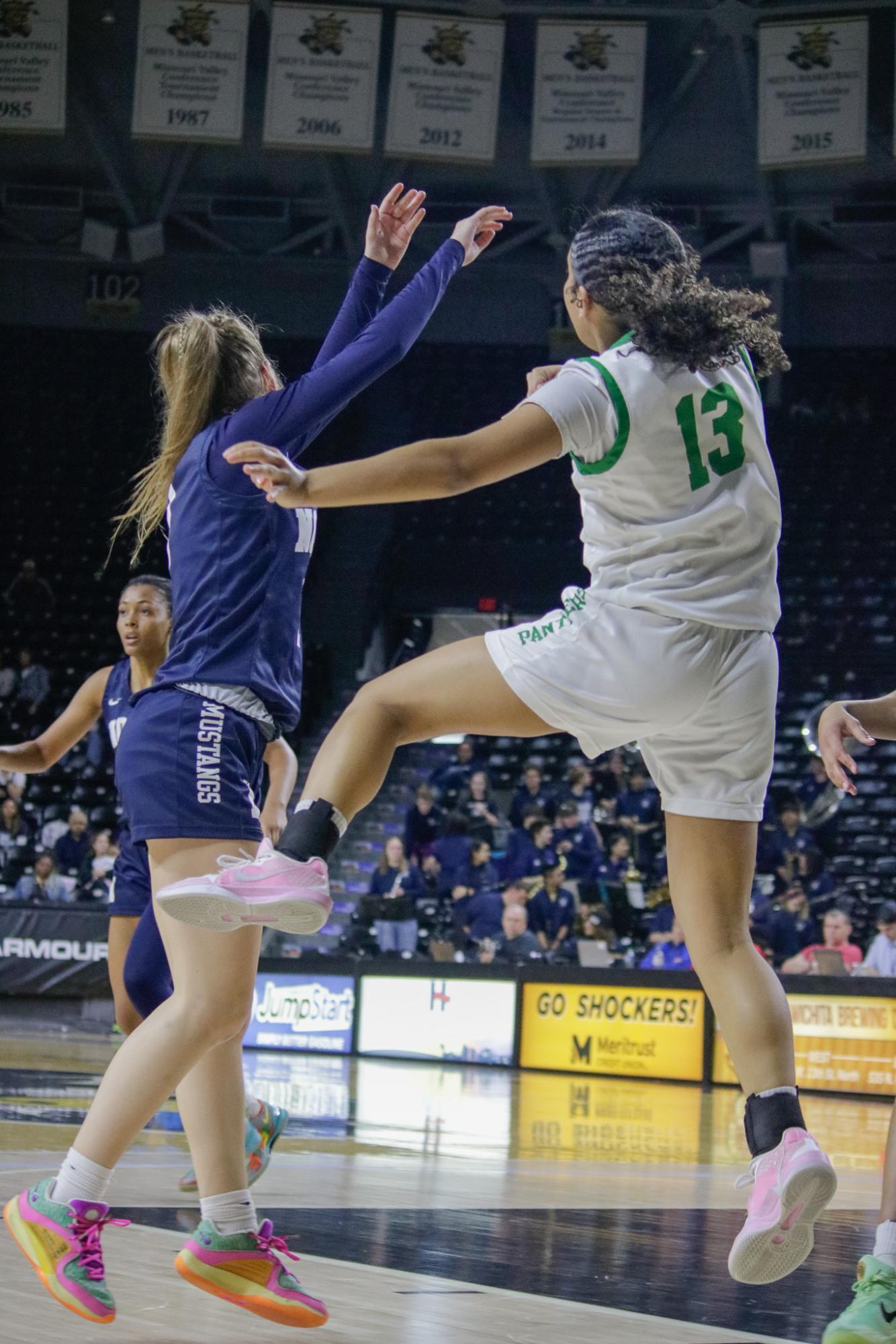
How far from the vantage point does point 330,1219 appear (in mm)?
4531

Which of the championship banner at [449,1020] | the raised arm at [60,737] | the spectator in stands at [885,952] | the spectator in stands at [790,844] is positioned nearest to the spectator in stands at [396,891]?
the championship banner at [449,1020]

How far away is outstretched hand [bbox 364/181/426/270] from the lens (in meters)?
3.79

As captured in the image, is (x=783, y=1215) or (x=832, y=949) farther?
(x=832, y=949)

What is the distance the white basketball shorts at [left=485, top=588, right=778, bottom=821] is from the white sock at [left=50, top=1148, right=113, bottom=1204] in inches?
48.9

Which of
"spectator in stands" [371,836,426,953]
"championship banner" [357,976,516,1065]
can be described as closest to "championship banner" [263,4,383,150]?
"spectator in stands" [371,836,426,953]

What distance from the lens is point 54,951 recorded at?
610 inches

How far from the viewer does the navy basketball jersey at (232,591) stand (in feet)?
11.1

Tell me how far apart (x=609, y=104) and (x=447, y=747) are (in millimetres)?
8363

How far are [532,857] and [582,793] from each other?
1.57m

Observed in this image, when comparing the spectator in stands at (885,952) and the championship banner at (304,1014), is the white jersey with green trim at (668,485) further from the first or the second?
the championship banner at (304,1014)

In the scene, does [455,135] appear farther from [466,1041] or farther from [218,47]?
[466,1041]

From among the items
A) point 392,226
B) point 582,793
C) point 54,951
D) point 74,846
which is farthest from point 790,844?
point 392,226

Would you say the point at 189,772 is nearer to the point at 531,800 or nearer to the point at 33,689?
the point at 531,800

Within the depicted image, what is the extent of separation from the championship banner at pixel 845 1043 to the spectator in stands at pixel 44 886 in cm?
708
